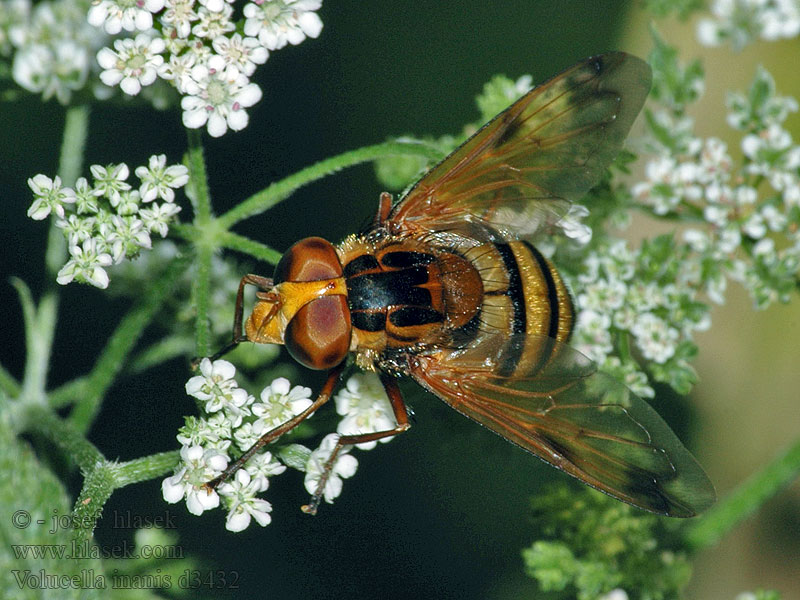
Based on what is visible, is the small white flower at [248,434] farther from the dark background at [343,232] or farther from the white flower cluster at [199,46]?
the dark background at [343,232]

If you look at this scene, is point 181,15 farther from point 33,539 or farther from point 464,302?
point 33,539

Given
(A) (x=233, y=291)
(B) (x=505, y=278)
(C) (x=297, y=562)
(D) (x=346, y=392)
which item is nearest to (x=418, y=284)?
(B) (x=505, y=278)

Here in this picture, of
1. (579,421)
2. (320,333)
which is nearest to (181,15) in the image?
(320,333)

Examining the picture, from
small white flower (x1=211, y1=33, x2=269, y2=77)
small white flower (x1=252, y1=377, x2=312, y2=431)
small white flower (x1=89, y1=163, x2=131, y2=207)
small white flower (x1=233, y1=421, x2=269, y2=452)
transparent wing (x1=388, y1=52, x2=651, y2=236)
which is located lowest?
small white flower (x1=233, y1=421, x2=269, y2=452)

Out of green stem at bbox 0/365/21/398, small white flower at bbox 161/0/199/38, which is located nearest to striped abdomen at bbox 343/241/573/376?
small white flower at bbox 161/0/199/38

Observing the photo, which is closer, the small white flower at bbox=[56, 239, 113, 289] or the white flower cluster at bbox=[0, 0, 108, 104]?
the small white flower at bbox=[56, 239, 113, 289]

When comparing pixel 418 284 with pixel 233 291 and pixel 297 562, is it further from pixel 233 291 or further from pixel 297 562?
pixel 297 562

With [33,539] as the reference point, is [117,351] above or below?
above

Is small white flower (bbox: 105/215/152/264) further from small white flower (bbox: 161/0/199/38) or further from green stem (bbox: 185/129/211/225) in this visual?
small white flower (bbox: 161/0/199/38)
